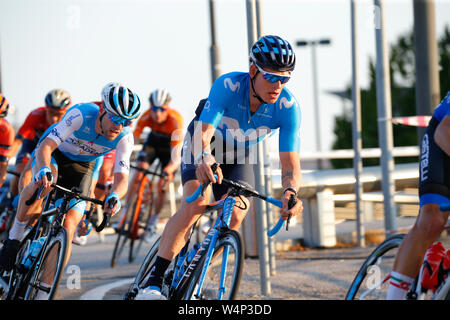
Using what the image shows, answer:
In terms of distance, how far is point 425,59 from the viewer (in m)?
8.84

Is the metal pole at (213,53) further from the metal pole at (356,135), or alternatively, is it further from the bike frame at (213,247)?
the bike frame at (213,247)

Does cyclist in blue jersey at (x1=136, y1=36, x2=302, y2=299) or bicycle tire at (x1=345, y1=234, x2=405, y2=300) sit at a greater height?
cyclist in blue jersey at (x1=136, y1=36, x2=302, y2=299)

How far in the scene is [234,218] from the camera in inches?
195

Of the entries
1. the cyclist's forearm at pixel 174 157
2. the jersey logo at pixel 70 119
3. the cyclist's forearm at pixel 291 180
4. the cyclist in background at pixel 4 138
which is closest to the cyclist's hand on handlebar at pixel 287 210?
the cyclist's forearm at pixel 291 180

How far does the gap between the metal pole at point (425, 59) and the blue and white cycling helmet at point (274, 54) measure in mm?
4232

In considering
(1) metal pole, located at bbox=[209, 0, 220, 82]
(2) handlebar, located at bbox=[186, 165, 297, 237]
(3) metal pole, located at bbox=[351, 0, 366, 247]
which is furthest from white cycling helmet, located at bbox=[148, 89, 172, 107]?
(2) handlebar, located at bbox=[186, 165, 297, 237]

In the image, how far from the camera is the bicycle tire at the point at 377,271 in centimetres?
441

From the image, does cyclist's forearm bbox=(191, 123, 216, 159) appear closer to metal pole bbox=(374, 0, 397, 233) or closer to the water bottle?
the water bottle

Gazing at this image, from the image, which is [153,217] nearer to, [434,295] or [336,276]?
[336,276]

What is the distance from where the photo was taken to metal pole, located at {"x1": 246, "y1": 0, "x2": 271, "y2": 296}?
727cm

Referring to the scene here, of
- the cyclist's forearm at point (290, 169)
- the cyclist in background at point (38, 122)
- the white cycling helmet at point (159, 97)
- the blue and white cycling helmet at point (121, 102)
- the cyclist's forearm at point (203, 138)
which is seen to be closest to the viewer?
the cyclist's forearm at point (203, 138)

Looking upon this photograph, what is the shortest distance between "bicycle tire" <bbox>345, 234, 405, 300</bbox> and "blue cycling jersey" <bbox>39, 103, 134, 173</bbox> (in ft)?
7.45

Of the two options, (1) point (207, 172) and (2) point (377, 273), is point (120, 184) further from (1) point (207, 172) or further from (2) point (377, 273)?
(2) point (377, 273)

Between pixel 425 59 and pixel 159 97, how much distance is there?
3.37m
